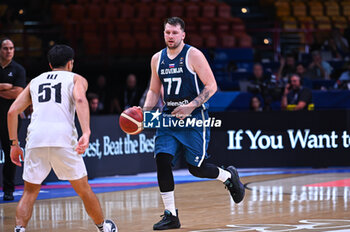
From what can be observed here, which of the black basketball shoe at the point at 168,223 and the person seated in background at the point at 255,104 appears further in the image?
the person seated in background at the point at 255,104

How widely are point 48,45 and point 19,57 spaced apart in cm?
91

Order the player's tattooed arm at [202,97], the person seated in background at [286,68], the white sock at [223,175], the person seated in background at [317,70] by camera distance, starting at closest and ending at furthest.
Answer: the player's tattooed arm at [202,97] < the white sock at [223,175] < the person seated in background at [286,68] < the person seated in background at [317,70]

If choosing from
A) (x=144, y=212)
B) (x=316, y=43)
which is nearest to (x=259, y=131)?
(x=144, y=212)

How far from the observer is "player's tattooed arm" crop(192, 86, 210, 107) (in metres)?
6.10

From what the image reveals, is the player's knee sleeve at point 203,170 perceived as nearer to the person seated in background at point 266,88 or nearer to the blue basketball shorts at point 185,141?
the blue basketball shorts at point 185,141

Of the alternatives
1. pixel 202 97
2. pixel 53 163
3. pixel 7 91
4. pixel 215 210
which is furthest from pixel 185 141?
pixel 7 91

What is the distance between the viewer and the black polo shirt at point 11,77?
8.36 metres

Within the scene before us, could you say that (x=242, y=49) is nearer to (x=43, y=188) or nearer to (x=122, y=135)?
(x=122, y=135)

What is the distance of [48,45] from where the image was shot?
16.3m

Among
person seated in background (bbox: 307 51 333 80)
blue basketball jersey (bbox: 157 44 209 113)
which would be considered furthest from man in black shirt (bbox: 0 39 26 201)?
person seated in background (bbox: 307 51 333 80)

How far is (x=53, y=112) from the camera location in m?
5.21

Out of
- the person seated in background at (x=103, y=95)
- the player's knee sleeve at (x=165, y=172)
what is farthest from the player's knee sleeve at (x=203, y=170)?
the person seated in background at (x=103, y=95)

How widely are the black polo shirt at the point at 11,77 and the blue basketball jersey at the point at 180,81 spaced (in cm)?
280

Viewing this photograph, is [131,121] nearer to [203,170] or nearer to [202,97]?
[202,97]
